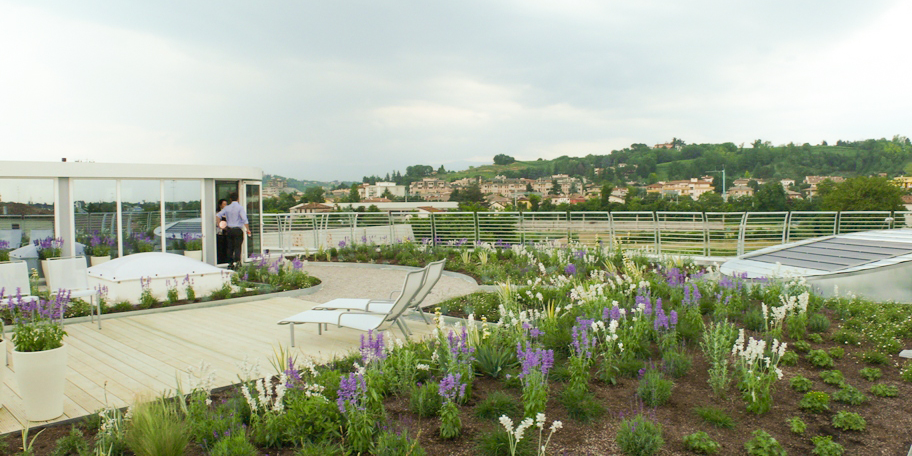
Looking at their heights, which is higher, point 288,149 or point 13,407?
point 288,149

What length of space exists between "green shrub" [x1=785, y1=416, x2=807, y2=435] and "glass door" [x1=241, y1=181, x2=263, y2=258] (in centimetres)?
1135

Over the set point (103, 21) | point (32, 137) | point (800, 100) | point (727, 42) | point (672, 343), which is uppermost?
point (800, 100)

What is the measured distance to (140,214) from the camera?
1093 cm

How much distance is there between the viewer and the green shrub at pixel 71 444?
10.4ft

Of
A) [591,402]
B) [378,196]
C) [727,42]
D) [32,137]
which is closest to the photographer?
[591,402]

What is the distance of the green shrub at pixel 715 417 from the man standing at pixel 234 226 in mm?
9898

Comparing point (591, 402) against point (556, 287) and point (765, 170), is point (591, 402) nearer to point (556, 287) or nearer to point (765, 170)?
point (556, 287)

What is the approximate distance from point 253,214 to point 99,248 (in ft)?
10.5

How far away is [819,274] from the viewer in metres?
6.94

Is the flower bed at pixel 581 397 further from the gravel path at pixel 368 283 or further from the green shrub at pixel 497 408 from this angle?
the gravel path at pixel 368 283

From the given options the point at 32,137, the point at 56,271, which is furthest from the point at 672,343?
the point at 32,137

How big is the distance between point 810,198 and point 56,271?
80.9m

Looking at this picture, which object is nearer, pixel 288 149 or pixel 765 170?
pixel 288 149

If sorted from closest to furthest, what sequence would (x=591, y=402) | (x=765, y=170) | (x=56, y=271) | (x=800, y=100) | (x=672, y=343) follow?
1. (x=591, y=402)
2. (x=672, y=343)
3. (x=56, y=271)
4. (x=800, y=100)
5. (x=765, y=170)
